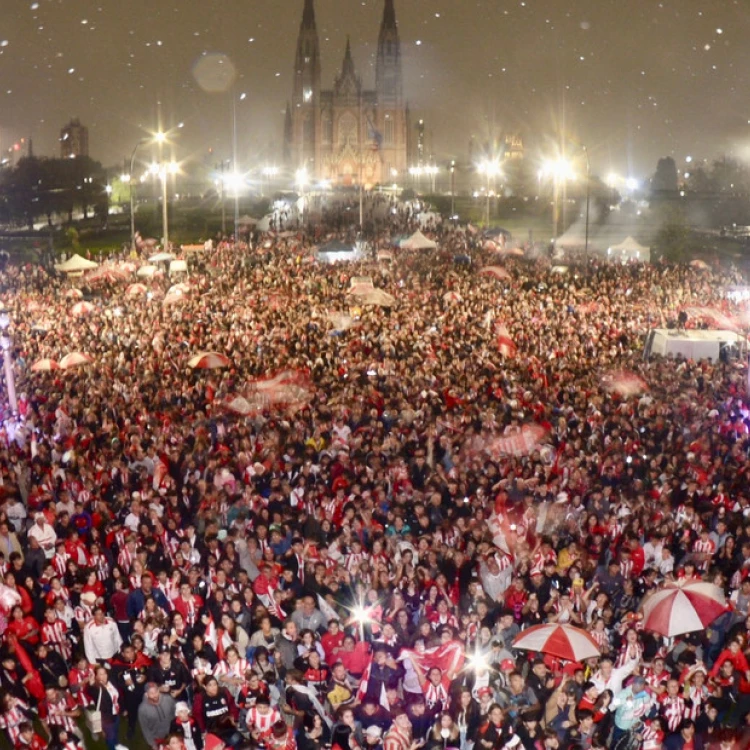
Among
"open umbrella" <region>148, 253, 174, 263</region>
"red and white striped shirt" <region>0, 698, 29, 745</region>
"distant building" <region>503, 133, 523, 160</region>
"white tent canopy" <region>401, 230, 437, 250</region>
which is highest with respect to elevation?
"distant building" <region>503, 133, 523, 160</region>

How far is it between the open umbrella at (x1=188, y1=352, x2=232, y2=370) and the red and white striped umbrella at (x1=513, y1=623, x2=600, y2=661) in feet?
35.8

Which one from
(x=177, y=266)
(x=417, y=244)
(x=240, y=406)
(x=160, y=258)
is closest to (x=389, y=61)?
(x=417, y=244)

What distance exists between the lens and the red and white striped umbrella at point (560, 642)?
754 cm

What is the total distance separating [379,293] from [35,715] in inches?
686

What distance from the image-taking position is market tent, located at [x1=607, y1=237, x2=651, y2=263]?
4106 cm

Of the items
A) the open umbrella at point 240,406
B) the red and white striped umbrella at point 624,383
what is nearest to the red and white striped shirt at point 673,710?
the open umbrella at point 240,406

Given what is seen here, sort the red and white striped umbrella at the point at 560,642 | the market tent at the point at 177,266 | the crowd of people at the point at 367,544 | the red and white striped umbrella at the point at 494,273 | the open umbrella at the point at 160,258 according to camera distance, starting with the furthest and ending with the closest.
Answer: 1. the open umbrella at the point at 160,258
2. the market tent at the point at 177,266
3. the red and white striped umbrella at the point at 494,273
4. the red and white striped umbrella at the point at 560,642
5. the crowd of people at the point at 367,544

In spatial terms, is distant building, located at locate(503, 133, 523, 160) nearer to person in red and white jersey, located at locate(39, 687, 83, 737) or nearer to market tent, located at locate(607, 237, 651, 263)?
market tent, located at locate(607, 237, 651, 263)

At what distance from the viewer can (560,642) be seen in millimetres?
7617

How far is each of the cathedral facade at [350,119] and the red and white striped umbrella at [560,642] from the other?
114529mm

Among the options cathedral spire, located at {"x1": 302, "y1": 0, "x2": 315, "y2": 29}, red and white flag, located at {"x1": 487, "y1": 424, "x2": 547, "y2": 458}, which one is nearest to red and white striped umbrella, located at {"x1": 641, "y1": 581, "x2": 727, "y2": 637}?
red and white flag, located at {"x1": 487, "y1": 424, "x2": 547, "y2": 458}

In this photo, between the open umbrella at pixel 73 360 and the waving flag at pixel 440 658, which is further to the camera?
the open umbrella at pixel 73 360

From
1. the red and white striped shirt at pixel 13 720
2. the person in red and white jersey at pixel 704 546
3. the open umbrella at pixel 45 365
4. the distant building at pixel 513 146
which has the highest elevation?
the distant building at pixel 513 146

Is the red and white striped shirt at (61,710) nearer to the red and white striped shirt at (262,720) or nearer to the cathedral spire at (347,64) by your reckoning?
the red and white striped shirt at (262,720)
